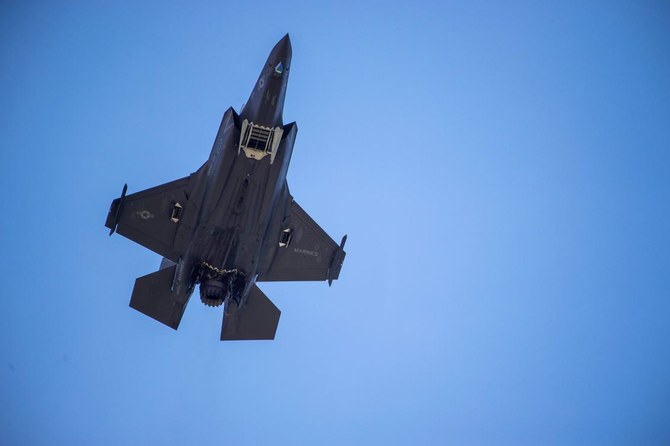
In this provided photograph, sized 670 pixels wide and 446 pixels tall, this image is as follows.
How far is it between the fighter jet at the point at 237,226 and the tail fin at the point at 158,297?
55mm

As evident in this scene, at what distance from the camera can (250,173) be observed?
1180 inches

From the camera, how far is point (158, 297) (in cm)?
3425

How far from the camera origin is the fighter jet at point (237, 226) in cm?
2984

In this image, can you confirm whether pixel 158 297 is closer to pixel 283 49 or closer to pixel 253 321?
pixel 253 321

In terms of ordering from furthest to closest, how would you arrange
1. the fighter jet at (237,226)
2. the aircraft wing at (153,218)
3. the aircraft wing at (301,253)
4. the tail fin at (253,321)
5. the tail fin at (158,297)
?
1. the tail fin at (253,321)
2. the aircraft wing at (301,253)
3. the tail fin at (158,297)
4. the aircraft wing at (153,218)
5. the fighter jet at (237,226)

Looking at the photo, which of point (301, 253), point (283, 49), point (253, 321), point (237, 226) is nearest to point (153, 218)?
point (237, 226)

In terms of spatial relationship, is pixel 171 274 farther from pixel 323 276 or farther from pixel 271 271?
pixel 323 276

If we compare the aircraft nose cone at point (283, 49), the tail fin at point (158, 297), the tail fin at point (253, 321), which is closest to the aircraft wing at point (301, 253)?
the tail fin at point (253, 321)

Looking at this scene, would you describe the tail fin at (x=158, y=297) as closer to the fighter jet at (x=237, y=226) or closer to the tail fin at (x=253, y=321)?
the fighter jet at (x=237, y=226)

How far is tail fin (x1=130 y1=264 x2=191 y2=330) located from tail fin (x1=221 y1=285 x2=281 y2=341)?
121 inches

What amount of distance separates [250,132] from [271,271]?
31.9ft

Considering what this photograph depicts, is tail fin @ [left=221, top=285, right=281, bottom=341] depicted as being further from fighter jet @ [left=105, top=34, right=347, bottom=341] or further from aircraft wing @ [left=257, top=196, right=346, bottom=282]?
aircraft wing @ [left=257, top=196, right=346, bottom=282]

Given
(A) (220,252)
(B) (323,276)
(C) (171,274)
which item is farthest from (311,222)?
(C) (171,274)

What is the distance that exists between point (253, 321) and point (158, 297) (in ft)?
18.2
